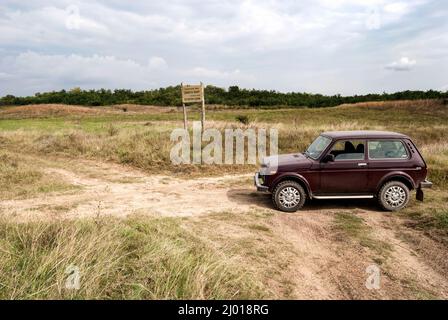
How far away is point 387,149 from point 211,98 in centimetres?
6915

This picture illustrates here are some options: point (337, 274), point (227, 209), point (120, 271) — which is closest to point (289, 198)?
point (227, 209)

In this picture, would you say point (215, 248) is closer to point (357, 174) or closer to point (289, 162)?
point (289, 162)

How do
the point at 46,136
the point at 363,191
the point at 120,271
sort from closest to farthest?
the point at 120,271
the point at 363,191
the point at 46,136

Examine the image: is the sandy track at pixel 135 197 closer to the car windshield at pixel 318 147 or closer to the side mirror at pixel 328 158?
the car windshield at pixel 318 147

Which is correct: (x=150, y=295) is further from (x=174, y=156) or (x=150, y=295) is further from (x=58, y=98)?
(x=58, y=98)

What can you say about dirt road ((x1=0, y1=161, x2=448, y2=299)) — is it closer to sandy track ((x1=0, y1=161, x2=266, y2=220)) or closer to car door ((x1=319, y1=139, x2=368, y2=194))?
sandy track ((x1=0, y1=161, x2=266, y2=220))

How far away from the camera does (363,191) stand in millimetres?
8242

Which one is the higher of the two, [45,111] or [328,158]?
[45,111]

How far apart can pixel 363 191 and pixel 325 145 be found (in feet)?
4.37

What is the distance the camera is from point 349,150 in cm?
850

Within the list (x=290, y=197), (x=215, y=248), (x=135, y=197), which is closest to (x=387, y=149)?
(x=290, y=197)

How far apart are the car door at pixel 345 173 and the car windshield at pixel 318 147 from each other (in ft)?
0.72

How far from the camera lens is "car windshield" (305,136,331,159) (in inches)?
332

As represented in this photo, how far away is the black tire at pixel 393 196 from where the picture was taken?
8.19 m
